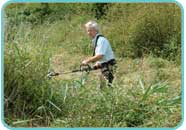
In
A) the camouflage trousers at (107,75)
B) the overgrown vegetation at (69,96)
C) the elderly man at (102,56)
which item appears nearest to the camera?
the overgrown vegetation at (69,96)

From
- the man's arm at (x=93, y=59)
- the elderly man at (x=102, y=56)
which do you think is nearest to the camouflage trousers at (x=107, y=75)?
the elderly man at (x=102, y=56)

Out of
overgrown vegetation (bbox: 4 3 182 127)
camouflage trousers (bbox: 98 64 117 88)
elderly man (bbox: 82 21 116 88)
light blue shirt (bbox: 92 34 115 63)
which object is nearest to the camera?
overgrown vegetation (bbox: 4 3 182 127)

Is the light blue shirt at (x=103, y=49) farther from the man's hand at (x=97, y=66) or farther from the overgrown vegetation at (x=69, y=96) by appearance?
the overgrown vegetation at (x=69, y=96)

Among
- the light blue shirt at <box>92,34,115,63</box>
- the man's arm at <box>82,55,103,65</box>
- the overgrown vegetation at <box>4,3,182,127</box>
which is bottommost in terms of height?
the overgrown vegetation at <box>4,3,182,127</box>

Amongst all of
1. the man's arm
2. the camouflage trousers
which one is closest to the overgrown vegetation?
the camouflage trousers

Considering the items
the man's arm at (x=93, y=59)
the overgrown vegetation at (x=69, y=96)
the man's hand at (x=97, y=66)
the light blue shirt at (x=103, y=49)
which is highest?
the light blue shirt at (x=103, y=49)

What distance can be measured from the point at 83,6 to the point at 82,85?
6.14 m

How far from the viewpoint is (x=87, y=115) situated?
18.6 ft

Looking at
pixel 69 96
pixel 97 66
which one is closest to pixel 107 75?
pixel 97 66

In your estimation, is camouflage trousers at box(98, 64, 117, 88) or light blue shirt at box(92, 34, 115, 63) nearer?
camouflage trousers at box(98, 64, 117, 88)

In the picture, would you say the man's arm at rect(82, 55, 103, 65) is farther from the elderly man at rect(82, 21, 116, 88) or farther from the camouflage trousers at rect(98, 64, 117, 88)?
the camouflage trousers at rect(98, 64, 117, 88)

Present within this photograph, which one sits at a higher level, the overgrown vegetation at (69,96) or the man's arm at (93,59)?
the man's arm at (93,59)

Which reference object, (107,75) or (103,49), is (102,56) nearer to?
(103,49)

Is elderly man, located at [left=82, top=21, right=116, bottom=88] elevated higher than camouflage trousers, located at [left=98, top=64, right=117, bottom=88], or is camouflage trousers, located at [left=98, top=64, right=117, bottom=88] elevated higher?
elderly man, located at [left=82, top=21, right=116, bottom=88]
